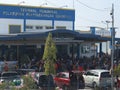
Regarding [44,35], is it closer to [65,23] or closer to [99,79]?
[99,79]

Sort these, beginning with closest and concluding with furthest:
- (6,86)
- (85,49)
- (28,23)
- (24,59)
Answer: (6,86)
(24,59)
(28,23)
(85,49)

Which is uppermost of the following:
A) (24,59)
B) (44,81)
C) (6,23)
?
(6,23)

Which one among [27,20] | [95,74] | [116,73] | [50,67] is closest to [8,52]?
[27,20]

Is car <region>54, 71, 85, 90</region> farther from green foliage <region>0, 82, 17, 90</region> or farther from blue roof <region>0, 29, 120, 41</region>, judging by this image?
green foliage <region>0, 82, 17, 90</region>

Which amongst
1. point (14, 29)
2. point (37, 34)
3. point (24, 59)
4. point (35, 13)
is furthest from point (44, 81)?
point (35, 13)

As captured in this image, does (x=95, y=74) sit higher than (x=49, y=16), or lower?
lower

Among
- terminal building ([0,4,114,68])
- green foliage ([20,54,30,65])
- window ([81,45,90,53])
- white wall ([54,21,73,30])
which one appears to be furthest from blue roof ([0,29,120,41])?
white wall ([54,21,73,30])

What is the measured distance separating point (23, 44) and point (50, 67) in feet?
80.2

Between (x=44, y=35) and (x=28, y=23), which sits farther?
(x=28, y=23)

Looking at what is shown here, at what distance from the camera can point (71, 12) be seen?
2601 inches

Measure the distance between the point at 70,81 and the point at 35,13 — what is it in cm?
2812

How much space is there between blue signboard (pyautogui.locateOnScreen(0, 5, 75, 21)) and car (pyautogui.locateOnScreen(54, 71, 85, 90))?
24926mm

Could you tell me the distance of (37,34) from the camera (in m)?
45.8

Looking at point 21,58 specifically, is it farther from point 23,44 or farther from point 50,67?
point 50,67
